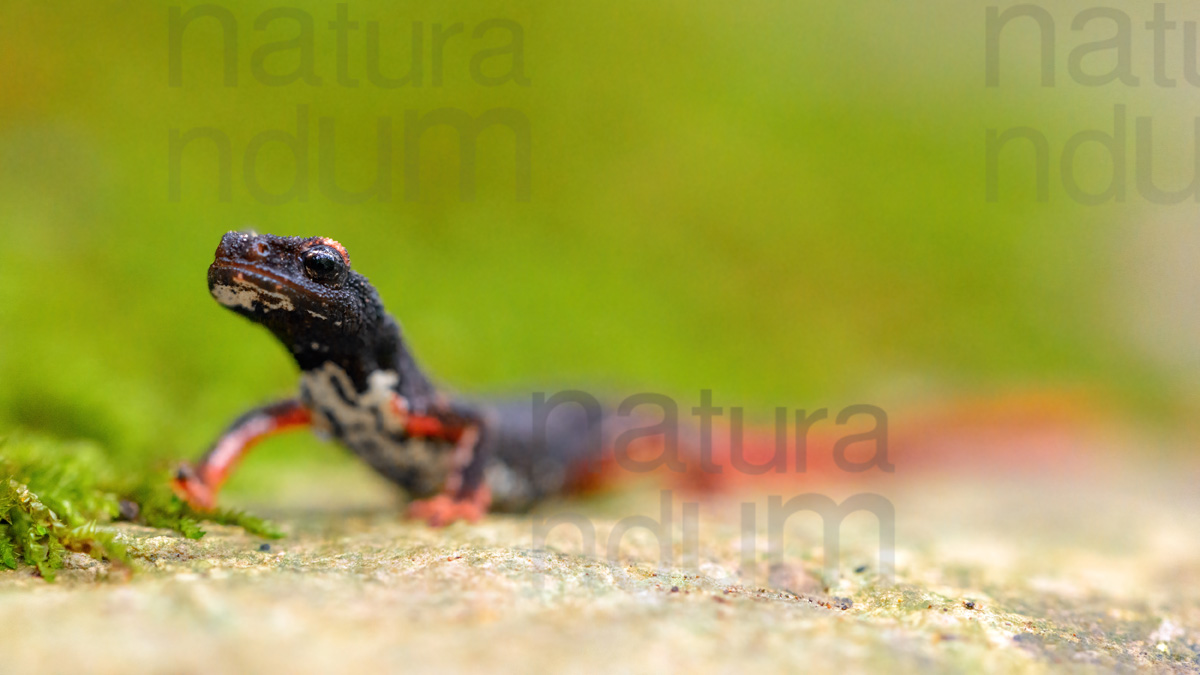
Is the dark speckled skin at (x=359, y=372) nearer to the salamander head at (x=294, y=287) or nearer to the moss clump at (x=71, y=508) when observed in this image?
the salamander head at (x=294, y=287)

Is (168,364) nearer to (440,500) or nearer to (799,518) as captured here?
(440,500)

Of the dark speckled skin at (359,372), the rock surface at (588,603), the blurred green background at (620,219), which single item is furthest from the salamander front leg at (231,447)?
the blurred green background at (620,219)

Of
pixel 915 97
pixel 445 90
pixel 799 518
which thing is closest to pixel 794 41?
pixel 915 97

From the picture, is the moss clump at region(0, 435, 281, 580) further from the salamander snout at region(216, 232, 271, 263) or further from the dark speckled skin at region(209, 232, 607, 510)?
the salamander snout at region(216, 232, 271, 263)

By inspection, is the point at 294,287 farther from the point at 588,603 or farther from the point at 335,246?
the point at 588,603

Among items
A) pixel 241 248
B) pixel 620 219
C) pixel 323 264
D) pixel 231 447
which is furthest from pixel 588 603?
pixel 620 219

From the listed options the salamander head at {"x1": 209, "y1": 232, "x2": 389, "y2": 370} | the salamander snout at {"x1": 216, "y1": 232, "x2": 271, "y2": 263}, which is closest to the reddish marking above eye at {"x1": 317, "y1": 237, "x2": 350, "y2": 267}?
the salamander head at {"x1": 209, "y1": 232, "x2": 389, "y2": 370}
